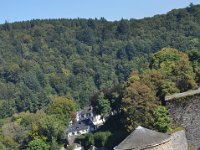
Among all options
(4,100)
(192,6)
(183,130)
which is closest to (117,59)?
(192,6)

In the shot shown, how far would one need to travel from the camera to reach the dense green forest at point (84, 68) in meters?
46.4

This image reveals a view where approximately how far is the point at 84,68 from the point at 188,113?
116 m

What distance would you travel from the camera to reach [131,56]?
145 metres

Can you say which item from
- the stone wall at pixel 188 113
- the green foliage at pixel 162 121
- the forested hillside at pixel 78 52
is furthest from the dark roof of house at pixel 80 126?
the stone wall at pixel 188 113

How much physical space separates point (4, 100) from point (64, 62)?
3400 centimetres

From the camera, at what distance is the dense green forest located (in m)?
46.4

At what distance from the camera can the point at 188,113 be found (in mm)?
25688

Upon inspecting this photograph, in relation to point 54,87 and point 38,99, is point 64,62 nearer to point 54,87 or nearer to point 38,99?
point 54,87

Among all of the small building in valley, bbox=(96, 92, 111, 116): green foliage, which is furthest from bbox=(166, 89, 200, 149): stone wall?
the small building in valley

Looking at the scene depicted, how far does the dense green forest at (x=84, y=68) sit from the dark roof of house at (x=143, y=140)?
21.4 ft

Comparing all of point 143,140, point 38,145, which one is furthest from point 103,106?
point 143,140

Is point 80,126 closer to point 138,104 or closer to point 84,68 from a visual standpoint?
point 138,104

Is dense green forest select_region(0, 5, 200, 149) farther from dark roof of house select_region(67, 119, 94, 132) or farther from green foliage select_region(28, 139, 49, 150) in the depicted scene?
dark roof of house select_region(67, 119, 94, 132)

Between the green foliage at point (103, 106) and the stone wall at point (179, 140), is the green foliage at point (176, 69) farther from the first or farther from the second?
the stone wall at point (179, 140)
